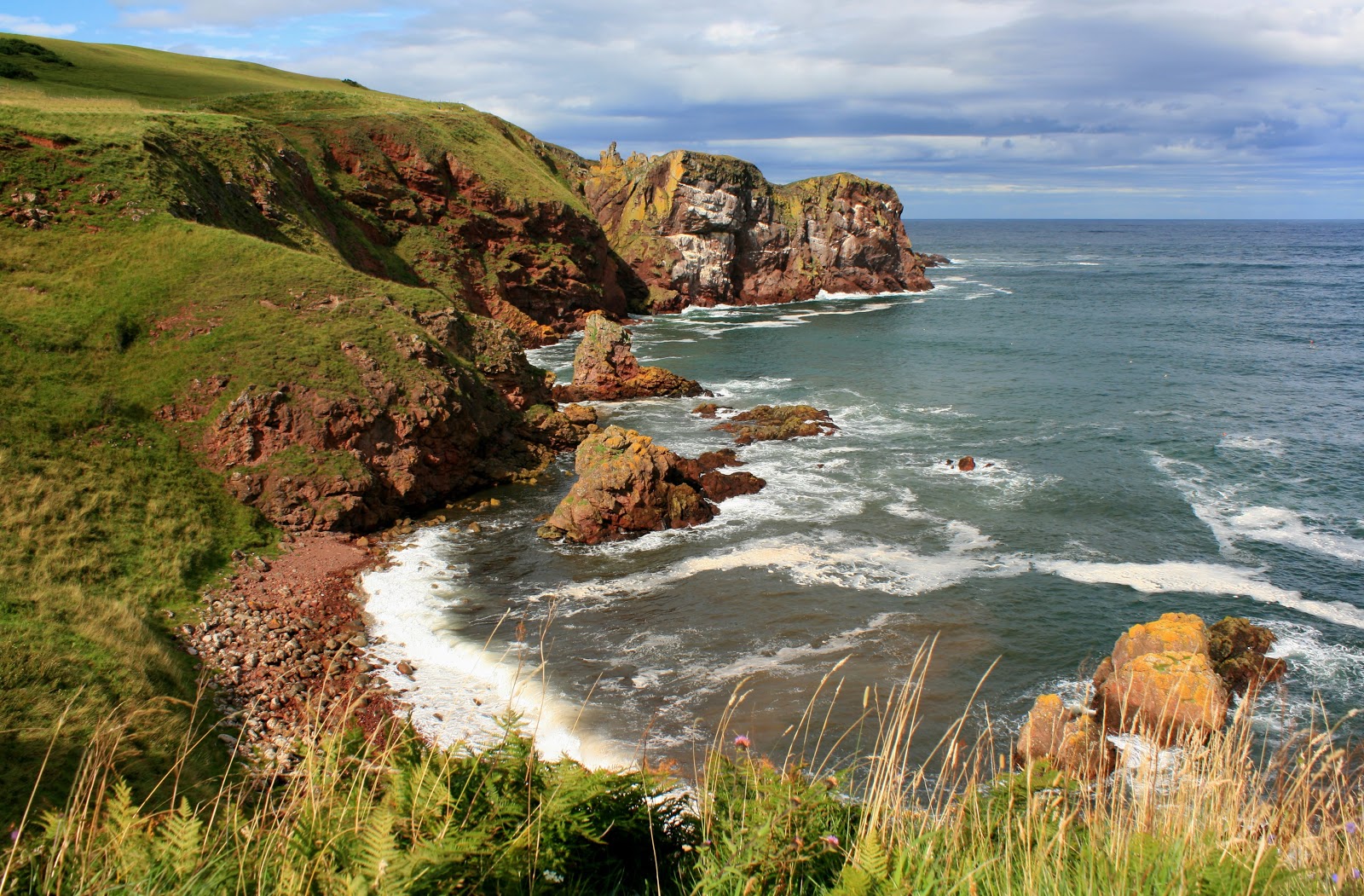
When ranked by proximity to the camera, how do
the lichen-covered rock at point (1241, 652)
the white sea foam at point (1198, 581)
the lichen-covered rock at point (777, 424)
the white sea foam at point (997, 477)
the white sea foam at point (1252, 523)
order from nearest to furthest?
the lichen-covered rock at point (1241, 652) < the white sea foam at point (1198, 581) < the white sea foam at point (1252, 523) < the white sea foam at point (997, 477) < the lichen-covered rock at point (777, 424)

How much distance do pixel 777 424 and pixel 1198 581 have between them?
19026 mm

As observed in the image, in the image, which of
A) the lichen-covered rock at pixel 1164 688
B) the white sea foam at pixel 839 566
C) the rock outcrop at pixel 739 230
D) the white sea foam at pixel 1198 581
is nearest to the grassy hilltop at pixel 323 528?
the lichen-covered rock at pixel 1164 688

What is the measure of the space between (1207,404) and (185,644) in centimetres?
4514

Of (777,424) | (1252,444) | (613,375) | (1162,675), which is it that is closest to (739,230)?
(613,375)

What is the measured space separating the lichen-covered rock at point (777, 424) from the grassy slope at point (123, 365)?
13.7m

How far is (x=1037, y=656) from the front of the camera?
1888 cm

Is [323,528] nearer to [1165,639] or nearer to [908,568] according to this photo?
[908,568]

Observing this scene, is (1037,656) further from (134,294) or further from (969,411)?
(134,294)

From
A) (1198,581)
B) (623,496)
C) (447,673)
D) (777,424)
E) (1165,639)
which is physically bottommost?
(447,673)

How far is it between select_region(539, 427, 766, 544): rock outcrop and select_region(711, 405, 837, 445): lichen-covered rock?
9.87 m

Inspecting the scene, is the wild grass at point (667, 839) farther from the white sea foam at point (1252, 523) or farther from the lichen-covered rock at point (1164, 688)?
the white sea foam at point (1252, 523)

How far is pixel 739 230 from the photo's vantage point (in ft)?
285

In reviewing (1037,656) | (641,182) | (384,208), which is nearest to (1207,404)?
(1037,656)

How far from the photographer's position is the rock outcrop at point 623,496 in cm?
2552
